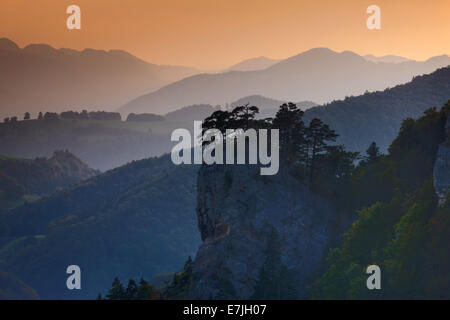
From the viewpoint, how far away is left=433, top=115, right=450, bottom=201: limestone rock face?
2712 inches

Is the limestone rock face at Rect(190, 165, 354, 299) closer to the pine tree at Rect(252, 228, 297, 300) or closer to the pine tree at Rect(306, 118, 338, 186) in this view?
the pine tree at Rect(252, 228, 297, 300)

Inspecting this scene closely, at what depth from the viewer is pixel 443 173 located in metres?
69.8

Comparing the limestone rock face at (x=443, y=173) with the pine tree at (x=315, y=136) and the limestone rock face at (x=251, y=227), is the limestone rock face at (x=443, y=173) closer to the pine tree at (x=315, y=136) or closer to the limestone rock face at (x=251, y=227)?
the limestone rock face at (x=251, y=227)

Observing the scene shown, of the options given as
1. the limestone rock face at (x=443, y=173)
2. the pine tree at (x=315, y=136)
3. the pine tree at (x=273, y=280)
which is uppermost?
the pine tree at (x=315, y=136)

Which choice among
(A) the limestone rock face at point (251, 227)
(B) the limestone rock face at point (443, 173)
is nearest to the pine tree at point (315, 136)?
(A) the limestone rock face at point (251, 227)

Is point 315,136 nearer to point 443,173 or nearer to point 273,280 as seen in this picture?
point 273,280

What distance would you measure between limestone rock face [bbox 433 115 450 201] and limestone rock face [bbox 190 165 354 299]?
21136 millimetres

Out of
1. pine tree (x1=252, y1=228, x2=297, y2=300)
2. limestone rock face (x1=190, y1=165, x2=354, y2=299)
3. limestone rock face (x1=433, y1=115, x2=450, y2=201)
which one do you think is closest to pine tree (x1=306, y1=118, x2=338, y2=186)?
limestone rock face (x1=190, y1=165, x2=354, y2=299)

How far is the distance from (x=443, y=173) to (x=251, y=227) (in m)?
25.8

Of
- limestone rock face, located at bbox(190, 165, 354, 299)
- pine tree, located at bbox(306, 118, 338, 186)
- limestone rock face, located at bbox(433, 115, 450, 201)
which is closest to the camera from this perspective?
limestone rock face, located at bbox(433, 115, 450, 201)

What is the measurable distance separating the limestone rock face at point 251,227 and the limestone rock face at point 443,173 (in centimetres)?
2114

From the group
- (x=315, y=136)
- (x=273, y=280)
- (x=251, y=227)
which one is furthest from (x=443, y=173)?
(x=251, y=227)

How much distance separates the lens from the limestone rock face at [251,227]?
265 ft
